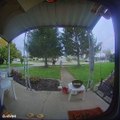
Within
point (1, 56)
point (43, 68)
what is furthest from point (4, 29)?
point (43, 68)

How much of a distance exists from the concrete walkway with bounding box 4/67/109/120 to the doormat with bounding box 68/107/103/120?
0.09ft

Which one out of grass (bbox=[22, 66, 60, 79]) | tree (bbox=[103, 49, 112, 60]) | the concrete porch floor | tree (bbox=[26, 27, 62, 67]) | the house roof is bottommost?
the concrete porch floor

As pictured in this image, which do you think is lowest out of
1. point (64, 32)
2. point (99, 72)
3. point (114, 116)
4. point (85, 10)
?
point (114, 116)

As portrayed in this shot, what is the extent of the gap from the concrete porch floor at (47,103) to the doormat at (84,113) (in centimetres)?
3

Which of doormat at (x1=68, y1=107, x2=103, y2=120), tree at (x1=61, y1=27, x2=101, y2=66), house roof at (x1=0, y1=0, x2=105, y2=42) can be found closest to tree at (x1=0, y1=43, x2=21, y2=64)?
house roof at (x1=0, y1=0, x2=105, y2=42)

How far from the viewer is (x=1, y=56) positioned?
2412 millimetres

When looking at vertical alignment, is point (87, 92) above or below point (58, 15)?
below

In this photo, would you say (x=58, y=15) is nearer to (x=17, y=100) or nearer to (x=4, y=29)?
(x=4, y=29)

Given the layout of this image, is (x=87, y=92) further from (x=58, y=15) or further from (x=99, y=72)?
(x=58, y=15)

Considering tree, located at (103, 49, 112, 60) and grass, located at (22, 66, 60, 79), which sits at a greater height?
tree, located at (103, 49, 112, 60)

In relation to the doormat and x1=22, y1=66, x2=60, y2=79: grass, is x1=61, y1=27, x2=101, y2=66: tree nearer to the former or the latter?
x1=22, y1=66, x2=60, y2=79: grass

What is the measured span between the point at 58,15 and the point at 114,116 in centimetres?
96

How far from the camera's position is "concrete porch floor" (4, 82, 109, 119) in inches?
93.4

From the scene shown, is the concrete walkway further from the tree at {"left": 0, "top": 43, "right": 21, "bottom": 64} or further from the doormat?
the tree at {"left": 0, "top": 43, "right": 21, "bottom": 64}
